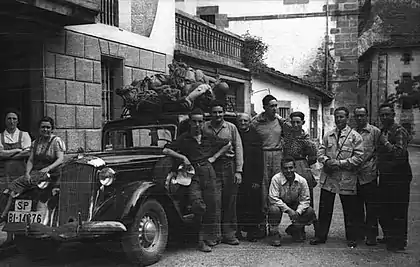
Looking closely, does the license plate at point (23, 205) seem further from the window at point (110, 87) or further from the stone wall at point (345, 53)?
the stone wall at point (345, 53)

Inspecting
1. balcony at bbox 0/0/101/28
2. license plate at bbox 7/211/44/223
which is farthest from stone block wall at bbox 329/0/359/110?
balcony at bbox 0/0/101/28

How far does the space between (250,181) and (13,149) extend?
1.94 m

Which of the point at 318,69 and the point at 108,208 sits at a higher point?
the point at 318,69

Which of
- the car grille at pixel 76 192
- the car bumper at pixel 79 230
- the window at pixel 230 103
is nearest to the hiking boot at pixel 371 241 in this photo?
the window at pixel 230 103

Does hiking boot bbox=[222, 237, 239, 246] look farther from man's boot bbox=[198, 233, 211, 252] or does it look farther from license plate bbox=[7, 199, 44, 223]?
license plate bbox=[7, 199, 44, 223]

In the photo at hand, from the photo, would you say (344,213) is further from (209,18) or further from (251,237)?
(209,18)

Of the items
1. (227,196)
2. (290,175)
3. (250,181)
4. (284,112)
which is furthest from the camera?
(284,112)

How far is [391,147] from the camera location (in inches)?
147

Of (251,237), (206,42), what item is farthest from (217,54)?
(251,237)

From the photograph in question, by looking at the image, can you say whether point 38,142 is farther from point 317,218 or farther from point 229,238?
point 317,218

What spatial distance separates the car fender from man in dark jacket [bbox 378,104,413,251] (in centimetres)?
154

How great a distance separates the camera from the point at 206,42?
16.5 feet

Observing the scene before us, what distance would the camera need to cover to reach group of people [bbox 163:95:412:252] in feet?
12.8

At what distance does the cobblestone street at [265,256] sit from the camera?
3.60 meters
